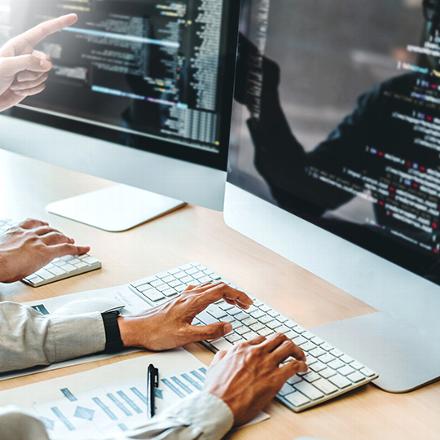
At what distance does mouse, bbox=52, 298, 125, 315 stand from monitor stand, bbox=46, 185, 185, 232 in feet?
1.13

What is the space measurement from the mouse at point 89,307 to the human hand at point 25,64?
1.84 ft

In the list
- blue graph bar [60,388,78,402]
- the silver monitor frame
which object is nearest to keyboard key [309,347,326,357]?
blue graph bar [60,388,78,402]

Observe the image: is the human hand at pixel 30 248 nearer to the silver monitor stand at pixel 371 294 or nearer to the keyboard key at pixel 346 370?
the silver monitor stand at pixel 371 294

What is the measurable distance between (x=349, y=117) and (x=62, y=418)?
0.50 metres

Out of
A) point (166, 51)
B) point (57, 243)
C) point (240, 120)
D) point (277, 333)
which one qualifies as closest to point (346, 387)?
point (277, 333)

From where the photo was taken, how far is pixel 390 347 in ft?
3.31

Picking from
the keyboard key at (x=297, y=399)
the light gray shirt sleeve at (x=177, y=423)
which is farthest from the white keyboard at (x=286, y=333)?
the light gray shirt sleeve at (x=177, y=423)

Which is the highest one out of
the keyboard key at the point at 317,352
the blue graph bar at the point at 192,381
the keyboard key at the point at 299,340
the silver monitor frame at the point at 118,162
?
the silver monitor frame at the point at 118,162

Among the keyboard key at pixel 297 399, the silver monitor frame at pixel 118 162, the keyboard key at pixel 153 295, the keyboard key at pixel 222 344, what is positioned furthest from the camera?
the silver monitor frame at pixel 118 162

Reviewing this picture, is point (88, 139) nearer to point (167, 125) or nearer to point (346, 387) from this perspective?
point (167, 125)

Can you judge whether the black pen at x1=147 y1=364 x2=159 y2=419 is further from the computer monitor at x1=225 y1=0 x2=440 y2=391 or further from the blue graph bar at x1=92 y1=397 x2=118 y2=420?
the computer monitor at x1=225 y1=0 x2=440 y2=391

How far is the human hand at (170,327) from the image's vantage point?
38.7 inches

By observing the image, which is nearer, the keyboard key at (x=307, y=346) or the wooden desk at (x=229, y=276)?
the wooden desk at (x=229, y=276)

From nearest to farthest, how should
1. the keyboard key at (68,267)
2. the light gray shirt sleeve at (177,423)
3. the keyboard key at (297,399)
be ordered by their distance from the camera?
the light gray shirt sleeve at (177,423) < the keyboard key at (297,399) < the keyboard key at (68,267)
